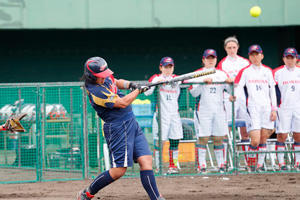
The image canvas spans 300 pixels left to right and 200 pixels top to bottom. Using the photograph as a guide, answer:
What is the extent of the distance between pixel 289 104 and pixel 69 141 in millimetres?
4381

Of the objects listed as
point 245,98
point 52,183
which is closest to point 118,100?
point 52,183

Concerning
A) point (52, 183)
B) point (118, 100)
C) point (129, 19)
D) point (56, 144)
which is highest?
point (129, 19)

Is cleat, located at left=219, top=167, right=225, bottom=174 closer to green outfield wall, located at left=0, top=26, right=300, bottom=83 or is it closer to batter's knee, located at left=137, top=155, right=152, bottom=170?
batter's knee, located at left=137, top=155, right=152, bottom=170

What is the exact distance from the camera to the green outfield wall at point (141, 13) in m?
16.3

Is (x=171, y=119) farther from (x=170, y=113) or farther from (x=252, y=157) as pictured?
(x=252, y=157)

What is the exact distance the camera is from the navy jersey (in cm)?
635

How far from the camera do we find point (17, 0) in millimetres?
16203

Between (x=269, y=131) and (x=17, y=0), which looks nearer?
(x=269, y=131)

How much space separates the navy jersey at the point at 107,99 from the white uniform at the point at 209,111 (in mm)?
3219

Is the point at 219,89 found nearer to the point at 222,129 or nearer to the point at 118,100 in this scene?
the point at 222,129

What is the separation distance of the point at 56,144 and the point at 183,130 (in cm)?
251

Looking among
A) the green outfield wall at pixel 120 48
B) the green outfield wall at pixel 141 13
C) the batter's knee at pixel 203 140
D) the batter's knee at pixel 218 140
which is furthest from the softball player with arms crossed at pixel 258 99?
the green outfield wall at pixel 120 48

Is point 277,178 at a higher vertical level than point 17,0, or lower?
lower

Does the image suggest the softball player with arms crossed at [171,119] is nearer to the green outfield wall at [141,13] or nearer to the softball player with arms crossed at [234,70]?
the softball player with arms crossed at [234,70]
